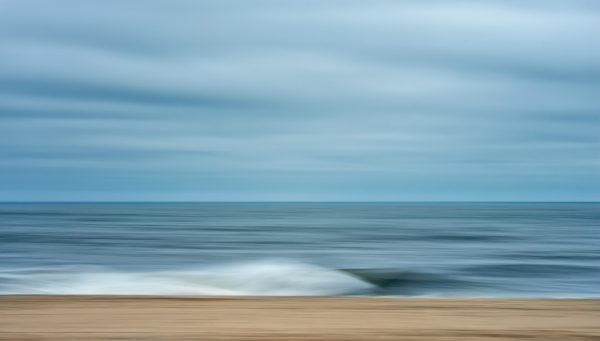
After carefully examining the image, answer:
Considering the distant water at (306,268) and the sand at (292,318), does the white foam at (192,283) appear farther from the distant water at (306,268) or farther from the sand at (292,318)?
the sand at (292,318)

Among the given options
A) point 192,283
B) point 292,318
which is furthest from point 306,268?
point 292,318

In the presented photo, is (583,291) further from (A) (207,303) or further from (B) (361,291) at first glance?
(A) (207,303)

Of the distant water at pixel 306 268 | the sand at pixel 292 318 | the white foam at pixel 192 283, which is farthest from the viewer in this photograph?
the distant water at pixel 306 268

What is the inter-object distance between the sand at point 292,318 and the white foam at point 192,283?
4.25 metres

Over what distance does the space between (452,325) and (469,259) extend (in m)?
13.9

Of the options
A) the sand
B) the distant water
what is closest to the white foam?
the distant water

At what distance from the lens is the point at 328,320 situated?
5547 millimetres

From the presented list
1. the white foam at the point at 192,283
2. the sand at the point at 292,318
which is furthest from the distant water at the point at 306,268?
the sand at the point at 292,318

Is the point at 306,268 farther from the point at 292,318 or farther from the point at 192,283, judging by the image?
the point at 292,318

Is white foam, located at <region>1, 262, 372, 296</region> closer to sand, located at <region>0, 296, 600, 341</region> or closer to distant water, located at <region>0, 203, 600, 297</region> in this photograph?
distant water, located at <region>0, 203, 600, 297</region>

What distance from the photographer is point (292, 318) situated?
5.65 meters

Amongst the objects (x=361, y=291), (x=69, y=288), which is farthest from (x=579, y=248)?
(x=69, y=288)

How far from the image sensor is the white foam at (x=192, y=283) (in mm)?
11022

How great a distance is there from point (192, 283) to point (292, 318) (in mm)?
6335
